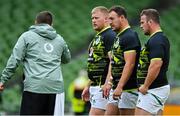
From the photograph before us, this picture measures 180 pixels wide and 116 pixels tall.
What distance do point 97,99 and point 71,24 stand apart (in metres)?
14.7

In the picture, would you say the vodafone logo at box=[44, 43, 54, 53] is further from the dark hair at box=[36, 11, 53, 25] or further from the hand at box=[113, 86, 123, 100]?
the hand at box=[113, 86, 123, 100]

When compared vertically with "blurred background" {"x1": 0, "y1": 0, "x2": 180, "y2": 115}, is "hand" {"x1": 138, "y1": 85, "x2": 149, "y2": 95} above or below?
below

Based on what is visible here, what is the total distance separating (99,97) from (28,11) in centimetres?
1496

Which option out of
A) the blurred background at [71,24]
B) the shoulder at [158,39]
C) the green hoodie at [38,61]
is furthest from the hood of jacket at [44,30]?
the blurred background at [71,24]

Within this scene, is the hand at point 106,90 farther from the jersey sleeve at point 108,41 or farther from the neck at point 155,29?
the neck at point 155,29

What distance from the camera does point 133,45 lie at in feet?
30.6

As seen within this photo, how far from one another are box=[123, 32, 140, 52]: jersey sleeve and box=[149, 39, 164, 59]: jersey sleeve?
410 mm

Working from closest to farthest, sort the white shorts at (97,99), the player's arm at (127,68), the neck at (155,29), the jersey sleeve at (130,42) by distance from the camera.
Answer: the neck at (155,29)
the player's arm at (127,68)
the jersey sleeve at (130,42)
the white shorts at (97,99)

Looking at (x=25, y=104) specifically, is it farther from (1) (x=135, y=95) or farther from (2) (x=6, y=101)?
(2) (x=6, y=101)

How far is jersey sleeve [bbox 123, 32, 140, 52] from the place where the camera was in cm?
932

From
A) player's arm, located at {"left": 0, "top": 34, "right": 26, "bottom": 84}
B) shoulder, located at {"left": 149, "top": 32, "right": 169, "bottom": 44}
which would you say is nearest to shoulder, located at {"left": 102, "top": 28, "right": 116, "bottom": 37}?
shoulder, located at {"left": 149, "top": 32, "right": 169, "bottom": 44}

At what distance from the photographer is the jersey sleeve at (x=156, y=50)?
8875 mm

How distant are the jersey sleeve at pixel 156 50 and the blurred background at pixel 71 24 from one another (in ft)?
37.0

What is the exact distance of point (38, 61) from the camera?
30.6 feet
